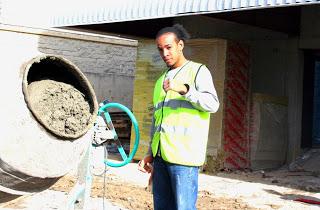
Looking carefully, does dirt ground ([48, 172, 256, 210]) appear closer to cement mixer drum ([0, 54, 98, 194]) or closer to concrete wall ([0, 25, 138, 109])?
cement mixer drum ([0, 54, 98, 194])

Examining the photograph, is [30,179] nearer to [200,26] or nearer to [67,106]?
[67,106]

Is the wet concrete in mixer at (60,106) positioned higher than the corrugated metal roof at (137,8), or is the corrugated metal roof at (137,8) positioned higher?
the corrugated metal roof at (137,8)

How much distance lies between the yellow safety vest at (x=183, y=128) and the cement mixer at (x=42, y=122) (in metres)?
0.56

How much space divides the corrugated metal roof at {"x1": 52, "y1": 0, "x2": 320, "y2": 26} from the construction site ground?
2557 millimetres

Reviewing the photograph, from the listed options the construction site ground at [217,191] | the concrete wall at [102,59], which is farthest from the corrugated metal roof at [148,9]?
the concrete wall at [102,59]

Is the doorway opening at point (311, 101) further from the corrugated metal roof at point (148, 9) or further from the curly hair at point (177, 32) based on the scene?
the curly hair at point (177, 32)

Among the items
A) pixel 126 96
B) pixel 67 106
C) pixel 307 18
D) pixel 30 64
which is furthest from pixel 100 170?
pixel 126 96

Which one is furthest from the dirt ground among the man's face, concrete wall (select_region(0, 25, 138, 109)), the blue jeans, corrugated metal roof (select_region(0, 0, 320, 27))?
concrete wall (select_region(0, 25, 138, 109))

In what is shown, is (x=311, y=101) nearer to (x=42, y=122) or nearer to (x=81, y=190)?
(x=81, y=190)

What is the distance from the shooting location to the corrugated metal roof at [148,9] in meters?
8.50

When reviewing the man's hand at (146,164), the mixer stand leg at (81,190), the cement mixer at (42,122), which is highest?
the cement mixer at (42,122)

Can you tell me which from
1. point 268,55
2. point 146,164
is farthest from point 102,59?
point 146,164

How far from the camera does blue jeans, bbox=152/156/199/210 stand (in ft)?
13.2

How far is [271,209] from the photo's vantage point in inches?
299
